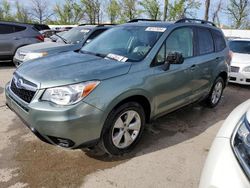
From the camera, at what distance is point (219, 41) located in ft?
17.4

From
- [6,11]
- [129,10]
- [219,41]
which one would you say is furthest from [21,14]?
[219,41]

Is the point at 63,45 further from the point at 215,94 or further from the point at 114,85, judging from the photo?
the point at 114,85

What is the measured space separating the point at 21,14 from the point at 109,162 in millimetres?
57362

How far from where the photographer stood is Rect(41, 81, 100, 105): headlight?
277 cm

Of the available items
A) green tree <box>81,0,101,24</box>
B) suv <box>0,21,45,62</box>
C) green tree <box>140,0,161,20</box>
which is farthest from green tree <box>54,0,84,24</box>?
suv <box>0,21,45,62</box>

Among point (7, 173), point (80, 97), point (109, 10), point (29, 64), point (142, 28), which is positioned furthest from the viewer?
point (109, 10)

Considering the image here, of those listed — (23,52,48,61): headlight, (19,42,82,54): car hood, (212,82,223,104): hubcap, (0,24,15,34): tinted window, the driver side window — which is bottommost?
(212,82,223,104): hubcap

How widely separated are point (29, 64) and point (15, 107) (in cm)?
67

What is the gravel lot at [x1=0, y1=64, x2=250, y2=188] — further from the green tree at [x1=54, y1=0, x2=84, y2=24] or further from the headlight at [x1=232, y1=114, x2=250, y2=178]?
the green tree at [x1=54, y1=0, x2=84, y2=24]

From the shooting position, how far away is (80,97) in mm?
2771

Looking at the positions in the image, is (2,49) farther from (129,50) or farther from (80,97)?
(80,97)

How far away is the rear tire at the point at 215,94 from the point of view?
5.32m

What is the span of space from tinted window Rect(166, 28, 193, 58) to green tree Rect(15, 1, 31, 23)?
54111 millimetres

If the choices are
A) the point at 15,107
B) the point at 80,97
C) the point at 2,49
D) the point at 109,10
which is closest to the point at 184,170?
the point at 80,97
